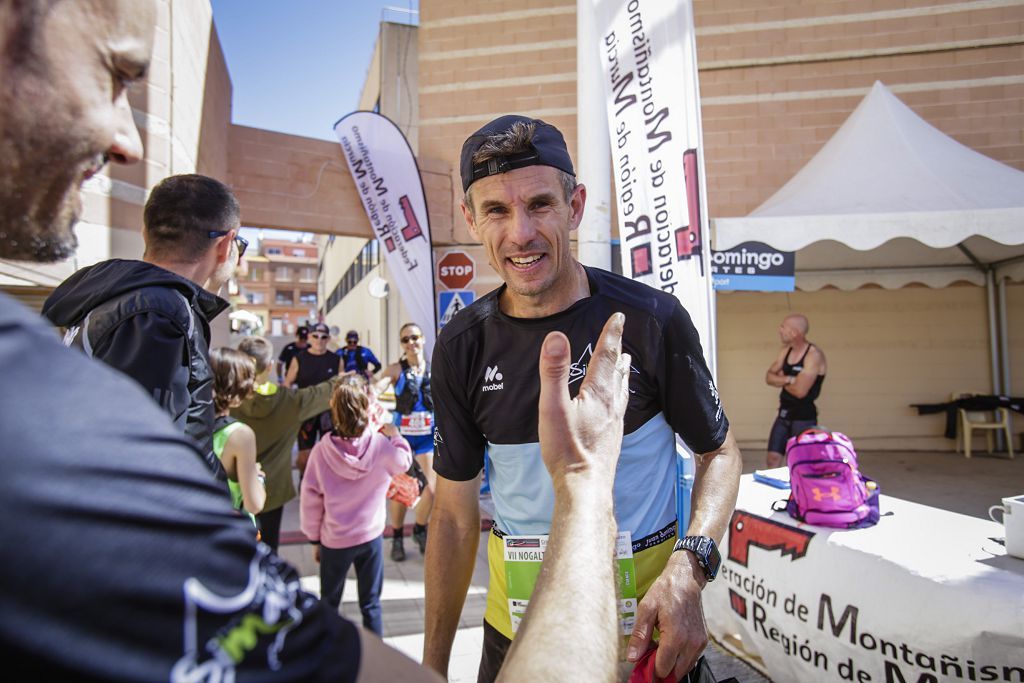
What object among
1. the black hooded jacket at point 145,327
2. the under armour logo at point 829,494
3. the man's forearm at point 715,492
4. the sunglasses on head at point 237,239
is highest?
the sunglasses on head at point 237,239

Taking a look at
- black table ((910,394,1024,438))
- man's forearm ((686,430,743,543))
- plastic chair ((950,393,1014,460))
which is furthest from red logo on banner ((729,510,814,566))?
black table ((910,394,1024,438))

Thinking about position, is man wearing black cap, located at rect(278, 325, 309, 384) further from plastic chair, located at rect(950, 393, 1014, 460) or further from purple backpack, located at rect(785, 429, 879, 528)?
plastic chair, located at rect(950, 393, 1014, 460)

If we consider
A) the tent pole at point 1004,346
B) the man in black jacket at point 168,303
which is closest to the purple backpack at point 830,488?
the man in black jacket at point 168,303

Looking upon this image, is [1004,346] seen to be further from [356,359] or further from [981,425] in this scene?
[356,359]

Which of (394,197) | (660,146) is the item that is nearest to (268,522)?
(660,146)

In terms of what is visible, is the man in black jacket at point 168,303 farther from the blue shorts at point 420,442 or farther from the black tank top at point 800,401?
the black tank top at point 800,401

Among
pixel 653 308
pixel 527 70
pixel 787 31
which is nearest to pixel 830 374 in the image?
pixel 787 31

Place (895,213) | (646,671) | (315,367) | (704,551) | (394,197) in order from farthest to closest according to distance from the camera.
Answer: (394,197)
(315,367)
(895,213)
(704,551)
(646,671)

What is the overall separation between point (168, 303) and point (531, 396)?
1028 mm

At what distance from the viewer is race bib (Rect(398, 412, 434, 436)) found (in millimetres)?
6012

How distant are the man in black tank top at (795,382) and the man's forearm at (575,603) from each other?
6.30 meters

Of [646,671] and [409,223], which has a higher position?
[409,223]

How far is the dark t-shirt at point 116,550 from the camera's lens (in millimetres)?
410

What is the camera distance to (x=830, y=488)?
2988mm
